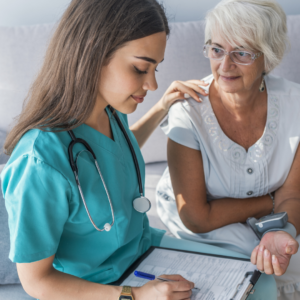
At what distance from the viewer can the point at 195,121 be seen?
4.42 feet

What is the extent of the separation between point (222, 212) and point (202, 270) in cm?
35

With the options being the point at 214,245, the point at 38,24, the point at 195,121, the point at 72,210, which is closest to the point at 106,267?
the point at 72,210

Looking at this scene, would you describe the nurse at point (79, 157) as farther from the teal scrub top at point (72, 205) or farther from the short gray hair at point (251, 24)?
the short gray hair at point (251, 24)

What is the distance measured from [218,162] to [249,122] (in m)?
0.21

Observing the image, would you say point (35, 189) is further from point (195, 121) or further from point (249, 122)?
point (249, 122)

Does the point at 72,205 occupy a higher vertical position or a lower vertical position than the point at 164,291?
higher

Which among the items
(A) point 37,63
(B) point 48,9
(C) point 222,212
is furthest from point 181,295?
(B) point 48,9

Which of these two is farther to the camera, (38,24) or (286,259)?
(38,24)

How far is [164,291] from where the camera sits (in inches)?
33.0

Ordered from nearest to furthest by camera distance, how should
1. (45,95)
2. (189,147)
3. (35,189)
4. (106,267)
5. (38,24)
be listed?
(35,189) → (45,95) → (106,267) → (189,147) → (38,24)

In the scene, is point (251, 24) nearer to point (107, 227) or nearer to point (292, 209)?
point (292, 209)

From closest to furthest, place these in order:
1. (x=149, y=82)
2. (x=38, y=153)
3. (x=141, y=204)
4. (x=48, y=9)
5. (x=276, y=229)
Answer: (x=38, y=153)
(x=149, y=82)
(x=141, y=204)
(x=276, y=229)
(x=48, y=9)

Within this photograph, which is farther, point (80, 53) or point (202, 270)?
point (202, 270)

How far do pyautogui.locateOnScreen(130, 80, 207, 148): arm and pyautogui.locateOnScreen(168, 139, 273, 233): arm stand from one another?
14cm
